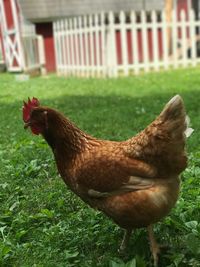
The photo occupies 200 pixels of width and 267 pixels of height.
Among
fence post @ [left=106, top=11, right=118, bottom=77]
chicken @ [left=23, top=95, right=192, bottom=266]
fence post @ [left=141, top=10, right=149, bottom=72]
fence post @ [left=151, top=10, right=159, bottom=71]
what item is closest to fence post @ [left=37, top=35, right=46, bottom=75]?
fence post @ [left=106, top=11, right=118, bottom=77]

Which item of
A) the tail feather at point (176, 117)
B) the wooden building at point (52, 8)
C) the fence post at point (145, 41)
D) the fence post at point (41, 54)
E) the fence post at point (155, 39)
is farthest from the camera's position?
the wooden building at point (52, 8)

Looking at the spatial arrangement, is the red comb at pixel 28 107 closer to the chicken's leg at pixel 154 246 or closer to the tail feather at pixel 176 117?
the tail feather at pixel 176 117

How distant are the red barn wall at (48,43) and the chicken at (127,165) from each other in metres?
17.3

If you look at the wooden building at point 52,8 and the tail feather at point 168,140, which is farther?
the wooden building at point 52,8

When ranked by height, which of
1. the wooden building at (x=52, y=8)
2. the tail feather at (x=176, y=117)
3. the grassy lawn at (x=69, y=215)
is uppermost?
the wooden building at (x=52, y=8)

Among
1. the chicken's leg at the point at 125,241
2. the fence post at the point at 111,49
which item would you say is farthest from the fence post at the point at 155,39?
the chicken's leg at the point at 125,241

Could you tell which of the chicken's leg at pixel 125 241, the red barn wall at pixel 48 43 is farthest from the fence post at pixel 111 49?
the chicken's leg at pixel 125 241

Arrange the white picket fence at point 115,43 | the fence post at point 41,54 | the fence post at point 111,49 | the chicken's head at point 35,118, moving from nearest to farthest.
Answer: the chicken's head at point 35,118
the fence post at point 111,49
the white picket fence at point 115,43
the fence post at point 41,54

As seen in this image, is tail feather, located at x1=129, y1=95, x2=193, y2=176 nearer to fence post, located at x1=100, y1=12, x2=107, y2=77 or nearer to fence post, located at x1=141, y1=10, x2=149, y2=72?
fence post, located at x1=100, y1=12, x2=107, y2=77

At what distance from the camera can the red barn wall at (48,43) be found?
20.5 m

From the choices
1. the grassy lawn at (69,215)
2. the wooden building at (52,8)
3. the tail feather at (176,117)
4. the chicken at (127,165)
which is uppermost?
the wooden building at (52,8)

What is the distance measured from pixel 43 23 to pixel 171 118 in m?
18.8

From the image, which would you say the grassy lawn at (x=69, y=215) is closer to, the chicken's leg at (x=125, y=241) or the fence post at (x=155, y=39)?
the chicken's leg at (x=125, y=241)

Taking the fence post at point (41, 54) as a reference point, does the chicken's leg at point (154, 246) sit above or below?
below
